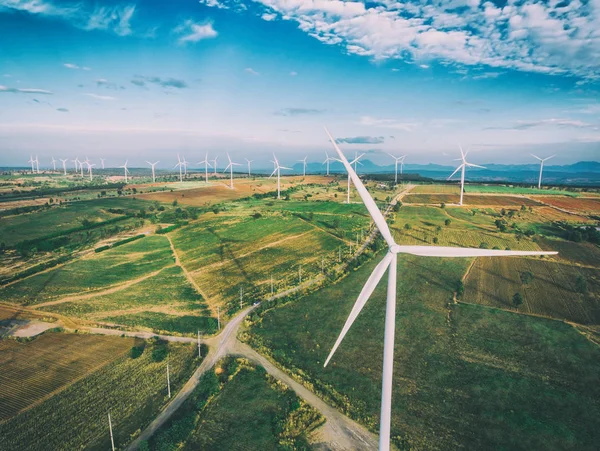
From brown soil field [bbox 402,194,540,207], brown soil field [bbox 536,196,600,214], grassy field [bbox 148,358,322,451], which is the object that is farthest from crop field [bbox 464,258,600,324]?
brown soil field [bbox 536,196,600,214]

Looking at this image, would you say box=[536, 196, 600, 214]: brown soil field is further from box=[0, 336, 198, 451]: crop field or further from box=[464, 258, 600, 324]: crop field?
box=[0, 336, 198, 451]: crop field

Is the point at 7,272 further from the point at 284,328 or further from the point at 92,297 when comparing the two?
the point at 284,328

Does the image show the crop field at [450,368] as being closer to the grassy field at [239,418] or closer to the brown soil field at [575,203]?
the grassy field at [239,418]

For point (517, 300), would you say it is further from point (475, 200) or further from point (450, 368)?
point (475, 200)

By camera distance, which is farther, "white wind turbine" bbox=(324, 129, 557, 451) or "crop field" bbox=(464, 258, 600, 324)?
"crop field" bbox=(464, 258, 600, 324)

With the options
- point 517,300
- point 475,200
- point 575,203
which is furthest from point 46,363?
point 575,203

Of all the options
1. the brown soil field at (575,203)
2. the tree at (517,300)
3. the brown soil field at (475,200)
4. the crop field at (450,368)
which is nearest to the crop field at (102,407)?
the crop field at (450,368)
